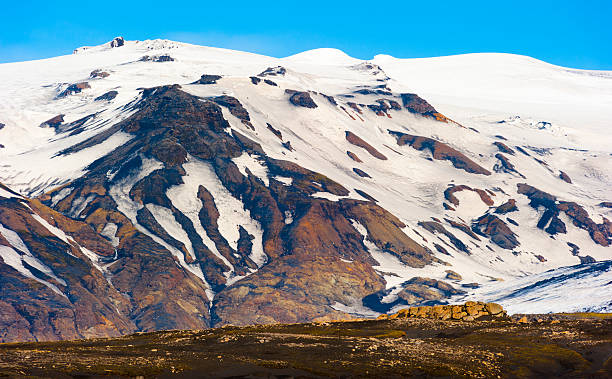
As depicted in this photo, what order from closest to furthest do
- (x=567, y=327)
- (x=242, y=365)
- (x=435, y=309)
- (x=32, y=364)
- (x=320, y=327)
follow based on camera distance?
(x=32, y=364)
(x=242, y=365)
(x=567, y=327)
(x=320, y=327)
(x=435, y=309)

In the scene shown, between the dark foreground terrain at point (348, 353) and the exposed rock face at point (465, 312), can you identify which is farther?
the exposed rock face at point (465, 312)

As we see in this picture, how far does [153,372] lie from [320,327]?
39586 millimetres

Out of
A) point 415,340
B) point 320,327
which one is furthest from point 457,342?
point 320,327

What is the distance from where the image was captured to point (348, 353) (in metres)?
69.6

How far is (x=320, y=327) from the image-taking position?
95.6 m

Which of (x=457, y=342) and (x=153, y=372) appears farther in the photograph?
(x=457, y=342)

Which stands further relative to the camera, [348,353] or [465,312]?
[465,312]

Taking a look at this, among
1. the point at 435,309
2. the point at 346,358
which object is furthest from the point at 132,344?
the point at 435,309

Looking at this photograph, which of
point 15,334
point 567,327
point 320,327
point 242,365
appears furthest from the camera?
point 15,334

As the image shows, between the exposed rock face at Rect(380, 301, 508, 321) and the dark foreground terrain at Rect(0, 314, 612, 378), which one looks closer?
the dark foreground terrain at Rect(0, 314, 612, 378)

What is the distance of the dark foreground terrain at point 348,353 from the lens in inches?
2383

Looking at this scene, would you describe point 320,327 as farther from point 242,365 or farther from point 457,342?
point 242,365

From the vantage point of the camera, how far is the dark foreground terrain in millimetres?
60531

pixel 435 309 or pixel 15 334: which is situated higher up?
pixel 435 309
